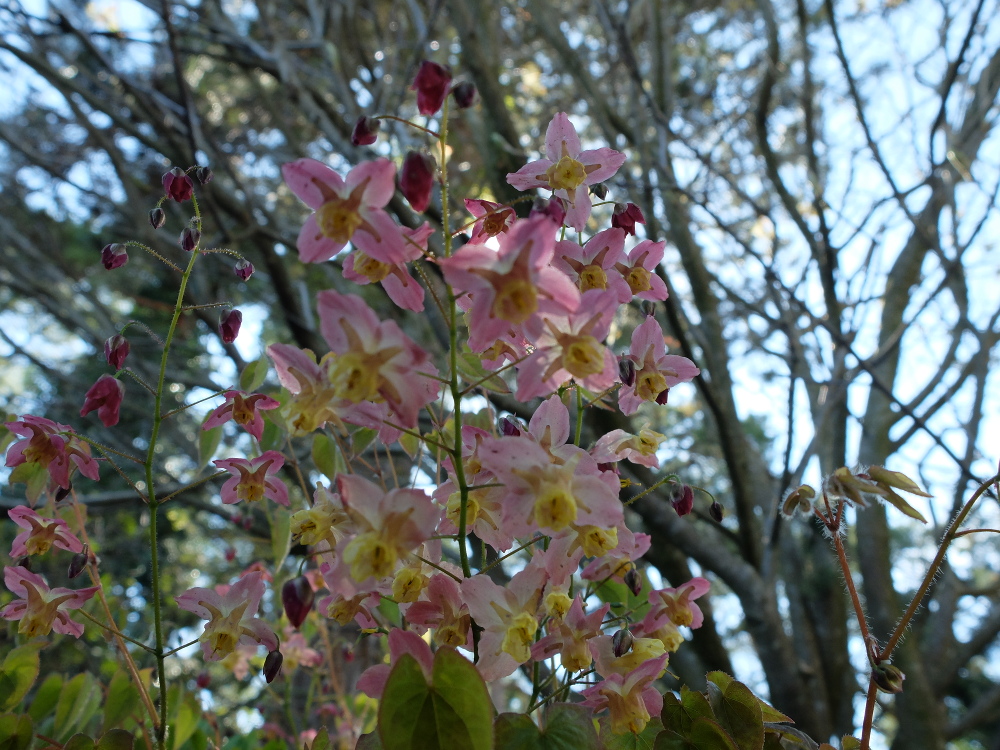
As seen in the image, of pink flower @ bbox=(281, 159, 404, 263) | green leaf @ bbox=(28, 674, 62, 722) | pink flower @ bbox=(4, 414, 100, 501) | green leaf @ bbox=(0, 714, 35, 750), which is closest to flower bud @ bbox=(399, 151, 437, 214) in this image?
pink flower @ bbox=(281, 159, 404, 263)

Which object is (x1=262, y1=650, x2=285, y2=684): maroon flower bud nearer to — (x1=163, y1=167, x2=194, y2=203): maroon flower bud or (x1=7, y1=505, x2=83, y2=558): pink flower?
(x1=7, y1=505, x2=83, y2=558): pink flower

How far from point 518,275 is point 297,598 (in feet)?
1.16

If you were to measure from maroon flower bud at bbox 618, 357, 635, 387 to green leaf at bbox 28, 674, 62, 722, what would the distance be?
1165mm

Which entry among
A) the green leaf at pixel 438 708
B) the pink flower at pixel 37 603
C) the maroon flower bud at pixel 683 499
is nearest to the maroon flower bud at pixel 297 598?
the green leaf at pixel 438 708

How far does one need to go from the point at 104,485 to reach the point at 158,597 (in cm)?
662

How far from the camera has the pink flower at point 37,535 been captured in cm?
82

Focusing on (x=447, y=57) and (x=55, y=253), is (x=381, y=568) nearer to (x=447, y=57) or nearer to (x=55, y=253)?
(x=447, y=57)

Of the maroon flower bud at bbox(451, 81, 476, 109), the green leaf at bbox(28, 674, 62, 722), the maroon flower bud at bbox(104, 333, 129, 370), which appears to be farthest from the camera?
the green leaf at bbox(28, 674, 62, 722)

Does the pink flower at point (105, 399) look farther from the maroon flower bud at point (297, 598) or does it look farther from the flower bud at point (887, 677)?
the flower bud at point (887, 677)

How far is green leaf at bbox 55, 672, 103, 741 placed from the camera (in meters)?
1.07

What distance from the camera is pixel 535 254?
22.1 inches

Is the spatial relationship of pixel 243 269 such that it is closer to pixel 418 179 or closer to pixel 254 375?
pixel 254 375

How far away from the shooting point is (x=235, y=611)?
0.76m

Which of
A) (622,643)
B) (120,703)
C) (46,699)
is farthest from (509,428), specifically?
(46,699)
